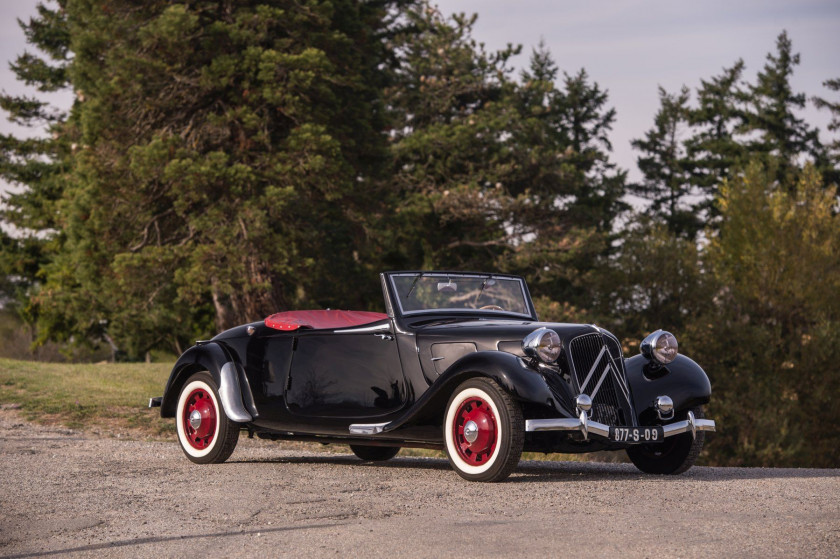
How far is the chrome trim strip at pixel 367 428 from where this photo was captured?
8188 mm

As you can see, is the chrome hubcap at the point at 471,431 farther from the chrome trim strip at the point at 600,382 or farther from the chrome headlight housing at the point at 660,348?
the chrome headlight housing at the point at 660,348

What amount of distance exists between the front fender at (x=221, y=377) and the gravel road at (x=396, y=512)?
505 mm

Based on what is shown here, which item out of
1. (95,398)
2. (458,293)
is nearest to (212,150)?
(95,398)

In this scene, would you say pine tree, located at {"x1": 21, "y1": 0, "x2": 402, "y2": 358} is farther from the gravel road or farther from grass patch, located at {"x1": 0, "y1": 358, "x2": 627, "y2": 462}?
the gravel road

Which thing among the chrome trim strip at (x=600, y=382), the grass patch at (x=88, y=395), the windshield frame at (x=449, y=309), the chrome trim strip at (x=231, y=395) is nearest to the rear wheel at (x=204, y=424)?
the chrome trim strip at (x=231, y=395)

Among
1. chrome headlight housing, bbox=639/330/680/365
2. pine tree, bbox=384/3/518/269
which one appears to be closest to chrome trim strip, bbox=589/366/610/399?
chrome headlight housing, bbox=639/330/680/365

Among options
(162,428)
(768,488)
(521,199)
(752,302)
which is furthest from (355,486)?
(752,302)

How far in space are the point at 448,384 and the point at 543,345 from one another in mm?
770

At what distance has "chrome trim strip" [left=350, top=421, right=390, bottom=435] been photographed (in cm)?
819

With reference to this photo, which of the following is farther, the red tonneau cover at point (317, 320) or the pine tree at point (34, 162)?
the pine tree at point (34, 162)

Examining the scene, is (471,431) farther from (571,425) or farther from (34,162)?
(34,162)

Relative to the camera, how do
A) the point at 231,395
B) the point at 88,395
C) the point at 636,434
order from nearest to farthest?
the point at 636,434
the point at 231,395
the point at 88,395

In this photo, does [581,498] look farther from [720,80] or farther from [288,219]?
[720,80]

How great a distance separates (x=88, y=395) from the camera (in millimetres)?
16219
